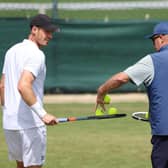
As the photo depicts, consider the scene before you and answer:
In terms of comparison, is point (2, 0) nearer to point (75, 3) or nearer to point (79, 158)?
point (75, 3)

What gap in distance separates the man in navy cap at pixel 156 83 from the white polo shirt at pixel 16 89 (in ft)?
1.90

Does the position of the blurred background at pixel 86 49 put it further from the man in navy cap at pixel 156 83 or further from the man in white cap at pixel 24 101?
the man in navy cap at pixel 156 83

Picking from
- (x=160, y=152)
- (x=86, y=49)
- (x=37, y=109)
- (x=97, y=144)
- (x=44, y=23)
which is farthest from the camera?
(x=86, y=49)

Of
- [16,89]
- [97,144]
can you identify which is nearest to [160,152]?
[16,89]

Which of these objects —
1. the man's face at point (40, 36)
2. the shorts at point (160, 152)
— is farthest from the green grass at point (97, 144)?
the man's face at point (40, 36)

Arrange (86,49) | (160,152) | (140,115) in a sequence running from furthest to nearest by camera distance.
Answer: (86,49), (140,115), (160,152)

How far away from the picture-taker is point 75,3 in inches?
1276

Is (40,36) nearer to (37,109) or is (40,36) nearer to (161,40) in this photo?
(37,109)

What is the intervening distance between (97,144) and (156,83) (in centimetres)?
458

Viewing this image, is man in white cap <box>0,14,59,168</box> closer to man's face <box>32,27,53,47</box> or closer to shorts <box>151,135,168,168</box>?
man's face <box>32,27,53,47</box>

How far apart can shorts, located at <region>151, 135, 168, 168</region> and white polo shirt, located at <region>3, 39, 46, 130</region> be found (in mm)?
1069

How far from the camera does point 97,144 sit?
424 inches

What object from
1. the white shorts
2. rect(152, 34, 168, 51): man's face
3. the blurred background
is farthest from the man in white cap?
the blurred background

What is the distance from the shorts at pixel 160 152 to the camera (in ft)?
21.1
